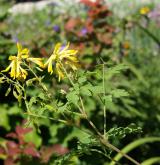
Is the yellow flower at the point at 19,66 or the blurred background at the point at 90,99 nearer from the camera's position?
the yellow flower at the point at 19,66

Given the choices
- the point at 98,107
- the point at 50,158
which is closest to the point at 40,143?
the point at 50,158

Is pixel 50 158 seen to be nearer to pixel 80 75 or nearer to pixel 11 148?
pixel 11 148

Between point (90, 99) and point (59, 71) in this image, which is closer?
point (59, 71)

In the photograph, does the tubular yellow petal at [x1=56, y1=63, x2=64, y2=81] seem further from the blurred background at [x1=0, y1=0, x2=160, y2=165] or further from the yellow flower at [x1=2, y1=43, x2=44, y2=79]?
the blurred background at [x1=0, y1=0, x2=160, y2=165]

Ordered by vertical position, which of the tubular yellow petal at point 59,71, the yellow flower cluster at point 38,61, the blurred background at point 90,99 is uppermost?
the yellow flower cluster at point 38,61

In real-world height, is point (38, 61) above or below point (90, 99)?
above

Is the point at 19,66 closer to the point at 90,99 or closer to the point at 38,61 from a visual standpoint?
the point at 38,61

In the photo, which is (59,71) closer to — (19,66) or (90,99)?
(19,66)

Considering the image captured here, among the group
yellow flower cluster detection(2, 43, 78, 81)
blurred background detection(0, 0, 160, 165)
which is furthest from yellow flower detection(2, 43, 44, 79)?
blurred background detection(0, 0, 160, 165)

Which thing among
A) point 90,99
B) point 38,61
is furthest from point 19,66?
point 90,99

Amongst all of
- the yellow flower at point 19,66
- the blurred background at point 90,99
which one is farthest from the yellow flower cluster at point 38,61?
the blurred background at point 90,99

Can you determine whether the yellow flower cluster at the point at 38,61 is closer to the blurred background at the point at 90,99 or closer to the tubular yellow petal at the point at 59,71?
the tubular yellow petal at the point at 59,71
